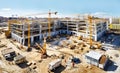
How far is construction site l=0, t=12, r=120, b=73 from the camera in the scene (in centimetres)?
5156

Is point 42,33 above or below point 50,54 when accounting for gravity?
above

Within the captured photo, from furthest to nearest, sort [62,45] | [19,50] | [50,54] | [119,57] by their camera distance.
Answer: [62,45], [19,50], [50,54], [119,57]

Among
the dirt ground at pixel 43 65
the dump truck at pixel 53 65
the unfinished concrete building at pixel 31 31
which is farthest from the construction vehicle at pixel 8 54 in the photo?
the dump truck at pixel 53 65

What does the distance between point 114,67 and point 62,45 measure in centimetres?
2869

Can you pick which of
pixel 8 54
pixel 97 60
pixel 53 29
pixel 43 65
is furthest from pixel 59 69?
pixel 53 29

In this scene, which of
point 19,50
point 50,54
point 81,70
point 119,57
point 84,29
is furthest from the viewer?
point 84,29

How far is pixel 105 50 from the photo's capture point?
65.9 metres

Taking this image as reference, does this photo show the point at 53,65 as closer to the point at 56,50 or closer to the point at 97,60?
the point at 97,60

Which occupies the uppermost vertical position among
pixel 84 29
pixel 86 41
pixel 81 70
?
pixel 84 29

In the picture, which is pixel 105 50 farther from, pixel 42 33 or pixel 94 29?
pixel 42 33

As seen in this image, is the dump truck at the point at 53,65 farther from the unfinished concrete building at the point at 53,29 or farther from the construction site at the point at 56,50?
the unfinished concrete building at the point at 53,29

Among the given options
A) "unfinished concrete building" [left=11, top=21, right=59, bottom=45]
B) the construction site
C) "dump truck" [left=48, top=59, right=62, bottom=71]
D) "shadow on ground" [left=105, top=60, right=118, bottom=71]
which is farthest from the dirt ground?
"unfinished concrete building" [left=11, top=21, right=59, bottom=45]

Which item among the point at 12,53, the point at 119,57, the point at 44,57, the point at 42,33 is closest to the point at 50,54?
the point at 44,57

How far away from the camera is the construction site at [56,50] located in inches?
2030
